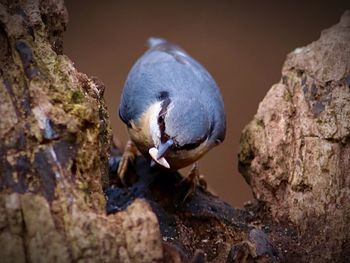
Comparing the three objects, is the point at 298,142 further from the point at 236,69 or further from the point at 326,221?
the point at 236,69

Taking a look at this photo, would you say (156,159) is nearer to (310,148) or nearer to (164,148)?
(164,148)

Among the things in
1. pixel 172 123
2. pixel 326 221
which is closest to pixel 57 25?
pixel 172 123

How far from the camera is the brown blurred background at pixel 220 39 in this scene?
14.3 ft

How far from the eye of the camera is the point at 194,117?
8.55ft

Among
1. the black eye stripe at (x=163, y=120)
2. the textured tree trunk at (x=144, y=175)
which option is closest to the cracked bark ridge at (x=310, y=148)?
the textured tree trunk at (x=144, y=175)

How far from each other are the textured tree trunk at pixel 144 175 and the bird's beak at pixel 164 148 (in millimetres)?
280

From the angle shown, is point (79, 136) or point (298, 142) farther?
point (298, 142)

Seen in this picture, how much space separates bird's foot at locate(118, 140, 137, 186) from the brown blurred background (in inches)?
40.9

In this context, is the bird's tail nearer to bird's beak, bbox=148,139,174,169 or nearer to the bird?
the bird

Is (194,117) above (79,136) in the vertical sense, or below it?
above

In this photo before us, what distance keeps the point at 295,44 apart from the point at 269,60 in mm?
252

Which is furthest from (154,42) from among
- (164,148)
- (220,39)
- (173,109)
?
(164,148)

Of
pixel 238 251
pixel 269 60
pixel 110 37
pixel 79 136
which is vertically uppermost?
pixel 110 37

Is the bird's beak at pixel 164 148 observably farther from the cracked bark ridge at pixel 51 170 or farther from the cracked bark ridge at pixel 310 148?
the cracked bark ridge at pixel 51 170
